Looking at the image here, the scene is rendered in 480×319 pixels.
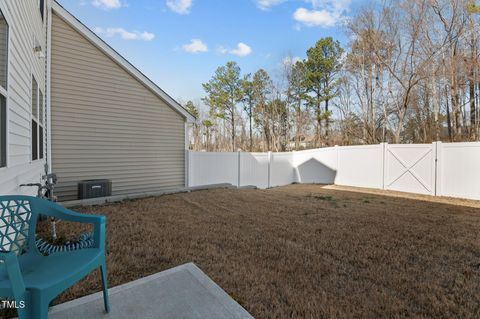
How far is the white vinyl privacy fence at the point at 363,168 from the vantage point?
6.61m

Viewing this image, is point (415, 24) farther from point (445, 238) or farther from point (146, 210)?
point (146, 210)

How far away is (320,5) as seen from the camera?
39.7ft

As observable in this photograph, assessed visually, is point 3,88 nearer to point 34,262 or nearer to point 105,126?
point 34,262

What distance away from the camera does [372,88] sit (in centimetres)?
1416

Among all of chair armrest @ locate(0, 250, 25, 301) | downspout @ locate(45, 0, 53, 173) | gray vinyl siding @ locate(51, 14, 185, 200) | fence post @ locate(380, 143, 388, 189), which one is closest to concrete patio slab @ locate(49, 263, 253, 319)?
chair armrest @ locate(0, 250, 25, 301)

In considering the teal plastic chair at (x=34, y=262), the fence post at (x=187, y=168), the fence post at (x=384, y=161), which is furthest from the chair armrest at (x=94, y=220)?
the fence post at (x=384, y=161)

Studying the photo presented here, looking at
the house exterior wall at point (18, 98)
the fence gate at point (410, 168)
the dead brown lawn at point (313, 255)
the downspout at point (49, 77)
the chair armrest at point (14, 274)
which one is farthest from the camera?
the fence gate at point (410, 168)

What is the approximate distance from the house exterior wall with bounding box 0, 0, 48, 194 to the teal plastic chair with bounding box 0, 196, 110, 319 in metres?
0.69

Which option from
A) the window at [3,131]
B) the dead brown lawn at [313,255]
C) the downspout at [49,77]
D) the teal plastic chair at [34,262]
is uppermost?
the downspout at [49,77]

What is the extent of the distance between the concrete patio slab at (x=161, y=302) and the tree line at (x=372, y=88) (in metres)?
9.73

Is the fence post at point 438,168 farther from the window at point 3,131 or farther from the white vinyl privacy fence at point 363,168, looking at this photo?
the window at point 3,131

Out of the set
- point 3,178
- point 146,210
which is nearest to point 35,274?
point 3,178

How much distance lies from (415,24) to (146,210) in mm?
13155

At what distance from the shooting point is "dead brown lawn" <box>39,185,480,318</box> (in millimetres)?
1916
